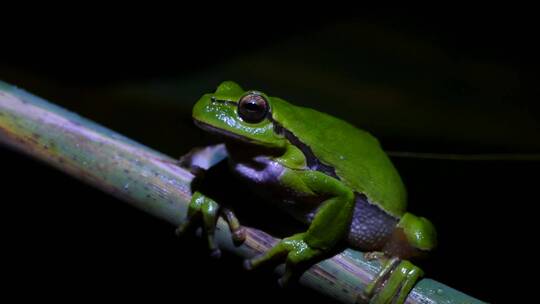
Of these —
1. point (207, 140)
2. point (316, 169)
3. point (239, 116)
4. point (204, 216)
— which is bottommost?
point (207, 140)

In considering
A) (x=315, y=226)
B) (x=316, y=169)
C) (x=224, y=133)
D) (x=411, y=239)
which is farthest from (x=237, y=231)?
(x=411, y=239)

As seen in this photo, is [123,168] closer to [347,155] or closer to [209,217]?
[209,217]

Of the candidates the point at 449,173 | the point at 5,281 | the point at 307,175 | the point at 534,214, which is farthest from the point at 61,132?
the point at 534,214

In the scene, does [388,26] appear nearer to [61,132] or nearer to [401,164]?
[401,164]

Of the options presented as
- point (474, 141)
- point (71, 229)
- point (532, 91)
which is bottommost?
point (71, 229)

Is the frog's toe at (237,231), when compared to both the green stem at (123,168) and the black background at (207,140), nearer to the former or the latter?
the green stem at (123,168)

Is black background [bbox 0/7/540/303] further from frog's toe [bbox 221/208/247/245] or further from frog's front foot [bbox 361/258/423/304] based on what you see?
frog's front foot [bbox 361/258/423/304]

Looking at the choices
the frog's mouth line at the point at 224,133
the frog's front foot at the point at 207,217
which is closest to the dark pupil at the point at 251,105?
the frog's mouth line at the point at 224,133
